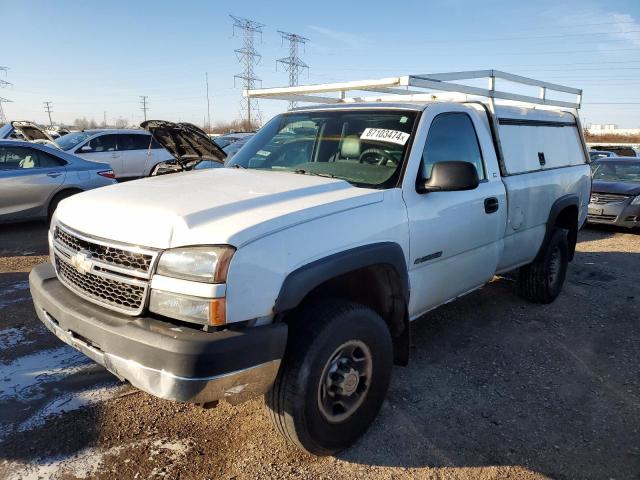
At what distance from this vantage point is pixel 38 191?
307 inches

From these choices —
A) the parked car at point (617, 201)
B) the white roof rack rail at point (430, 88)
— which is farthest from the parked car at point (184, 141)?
the parked car at point (617, 201)

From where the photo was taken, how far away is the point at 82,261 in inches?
96.8

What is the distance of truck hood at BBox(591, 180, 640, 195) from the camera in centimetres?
955

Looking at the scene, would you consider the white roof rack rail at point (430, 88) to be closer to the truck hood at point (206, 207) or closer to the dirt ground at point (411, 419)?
the truck hood at point (206, 207)

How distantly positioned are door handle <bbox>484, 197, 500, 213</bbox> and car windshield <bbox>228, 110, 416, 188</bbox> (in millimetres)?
926

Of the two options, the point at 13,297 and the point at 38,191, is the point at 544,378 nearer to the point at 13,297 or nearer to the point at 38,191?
the point at 13,297

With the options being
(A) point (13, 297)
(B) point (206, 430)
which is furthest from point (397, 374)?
(A) point (13, 297)

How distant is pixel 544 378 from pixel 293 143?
2.61 m

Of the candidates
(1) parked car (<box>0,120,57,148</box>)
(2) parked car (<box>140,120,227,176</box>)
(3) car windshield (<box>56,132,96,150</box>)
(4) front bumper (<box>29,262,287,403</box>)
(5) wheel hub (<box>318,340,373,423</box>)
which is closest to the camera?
(4) front bumper (<box>29,262,287,403</box>)

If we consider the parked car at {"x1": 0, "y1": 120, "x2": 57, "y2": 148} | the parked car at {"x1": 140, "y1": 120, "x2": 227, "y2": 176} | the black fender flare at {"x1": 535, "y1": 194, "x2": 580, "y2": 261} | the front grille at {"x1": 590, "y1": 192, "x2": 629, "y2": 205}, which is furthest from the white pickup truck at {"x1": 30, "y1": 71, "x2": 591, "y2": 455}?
the parked car at {"x1": 0, "y1": 120, "x2": 57, "y2": 148}

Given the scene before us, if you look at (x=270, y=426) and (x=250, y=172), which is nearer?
(x=270, y=426)

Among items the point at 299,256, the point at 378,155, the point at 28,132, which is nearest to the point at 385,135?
the point at 378,155

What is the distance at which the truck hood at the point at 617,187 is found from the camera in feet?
31.3

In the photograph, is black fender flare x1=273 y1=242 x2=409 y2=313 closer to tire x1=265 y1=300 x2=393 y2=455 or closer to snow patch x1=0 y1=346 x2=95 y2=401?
tire x1=265 y1=300 x2=393 y2=455
